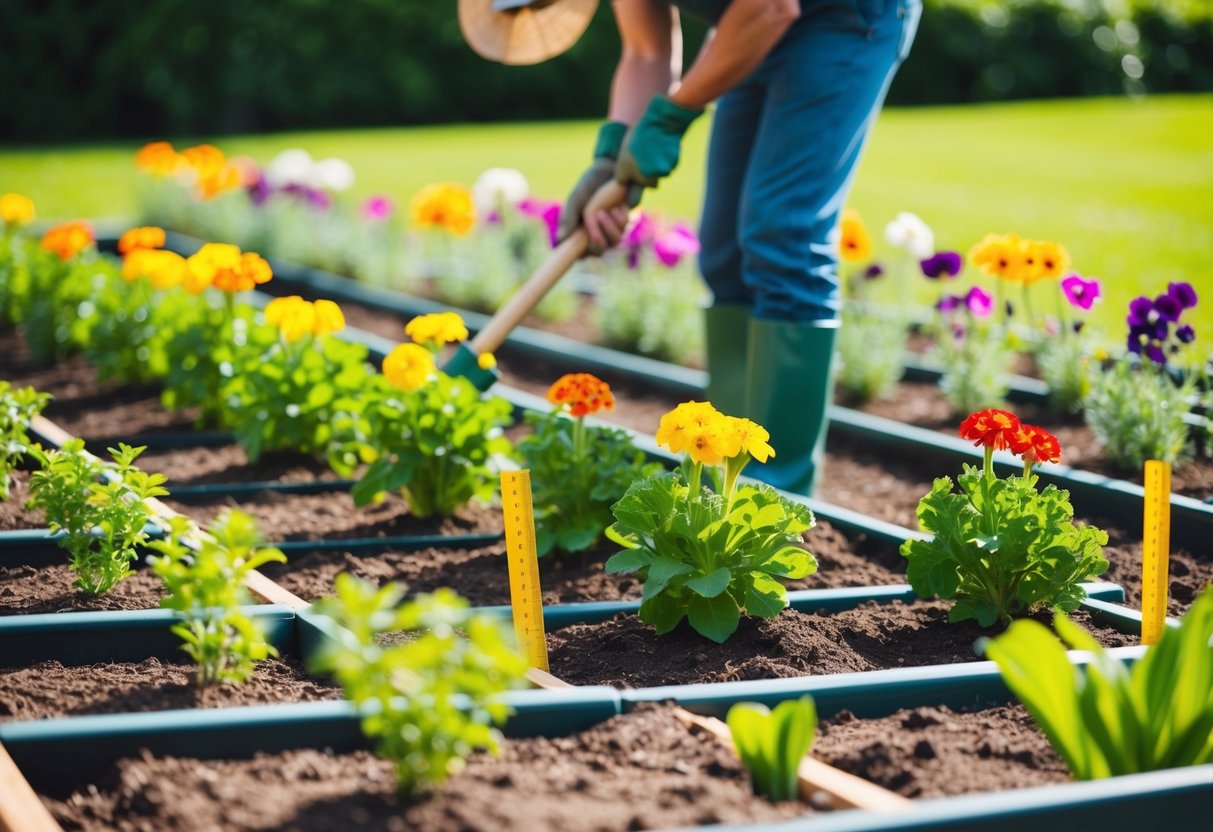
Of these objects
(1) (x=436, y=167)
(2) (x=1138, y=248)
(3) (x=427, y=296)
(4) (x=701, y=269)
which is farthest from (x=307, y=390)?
(1) (x=436, y=167)

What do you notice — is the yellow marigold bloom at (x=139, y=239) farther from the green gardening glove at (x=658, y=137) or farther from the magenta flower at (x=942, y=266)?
the magenta flower at (x=942, y=266)

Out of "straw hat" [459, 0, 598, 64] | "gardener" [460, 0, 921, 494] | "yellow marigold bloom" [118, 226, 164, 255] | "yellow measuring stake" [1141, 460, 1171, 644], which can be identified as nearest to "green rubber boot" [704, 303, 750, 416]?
"gardener" [460, 0, 921, 494]

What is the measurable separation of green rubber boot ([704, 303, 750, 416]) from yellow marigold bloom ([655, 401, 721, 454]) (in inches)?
60.1

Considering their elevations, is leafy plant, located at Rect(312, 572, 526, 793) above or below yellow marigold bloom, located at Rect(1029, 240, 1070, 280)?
below

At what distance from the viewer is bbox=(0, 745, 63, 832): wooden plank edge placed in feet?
5.68

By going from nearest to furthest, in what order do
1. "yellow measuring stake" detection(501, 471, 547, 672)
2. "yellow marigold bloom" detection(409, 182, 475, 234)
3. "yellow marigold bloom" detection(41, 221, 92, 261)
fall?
1. "yellow measuring stake" detection(501, 471, 547, 672)
2. "yellow marigold bloom" detection(41, 221, 92, 261)
3. "yellow marigold bloom" detection(409, 182, 475, 234)

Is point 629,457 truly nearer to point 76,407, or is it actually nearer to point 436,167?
point 76,407

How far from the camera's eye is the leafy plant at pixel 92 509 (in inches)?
101

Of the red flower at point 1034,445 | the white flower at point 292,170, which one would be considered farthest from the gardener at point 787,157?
the white flower at point 292,170

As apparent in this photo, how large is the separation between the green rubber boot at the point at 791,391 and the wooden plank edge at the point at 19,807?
210 centimetres

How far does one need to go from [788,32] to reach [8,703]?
A: 2443 mm

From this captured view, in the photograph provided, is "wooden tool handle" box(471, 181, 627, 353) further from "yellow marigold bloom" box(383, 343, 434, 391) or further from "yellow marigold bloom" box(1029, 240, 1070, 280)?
"yellow marigold bloom" box(1029, 240, 1070, 280)

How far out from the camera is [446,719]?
1665 mm

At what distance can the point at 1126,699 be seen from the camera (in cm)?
186
